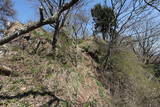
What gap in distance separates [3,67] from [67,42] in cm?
339

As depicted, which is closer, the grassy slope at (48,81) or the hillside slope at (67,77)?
the grassy slope at (48,81)

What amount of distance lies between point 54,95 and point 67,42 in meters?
3.44

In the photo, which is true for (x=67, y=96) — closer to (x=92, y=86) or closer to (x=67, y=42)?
(x=92, y=86)

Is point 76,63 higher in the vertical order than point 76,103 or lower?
higher

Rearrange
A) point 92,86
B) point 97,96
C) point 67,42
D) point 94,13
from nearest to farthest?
point 97,96 < point 92,86 < point 67,42 < point 94,13

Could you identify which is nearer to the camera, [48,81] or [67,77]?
[48,81]

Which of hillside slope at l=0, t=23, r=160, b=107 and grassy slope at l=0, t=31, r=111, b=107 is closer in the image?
grassy slope at l=0, t=31, r=111, b=107

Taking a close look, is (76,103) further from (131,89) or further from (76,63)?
(131,89)

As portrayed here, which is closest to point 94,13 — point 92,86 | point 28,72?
point 92,86

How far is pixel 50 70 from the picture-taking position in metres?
5.50

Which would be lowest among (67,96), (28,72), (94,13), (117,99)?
(117,99)

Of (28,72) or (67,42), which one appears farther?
(67,42)

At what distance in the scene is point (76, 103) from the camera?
484 cm

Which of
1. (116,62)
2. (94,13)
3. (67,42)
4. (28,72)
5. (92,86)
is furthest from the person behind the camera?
(94,13)
